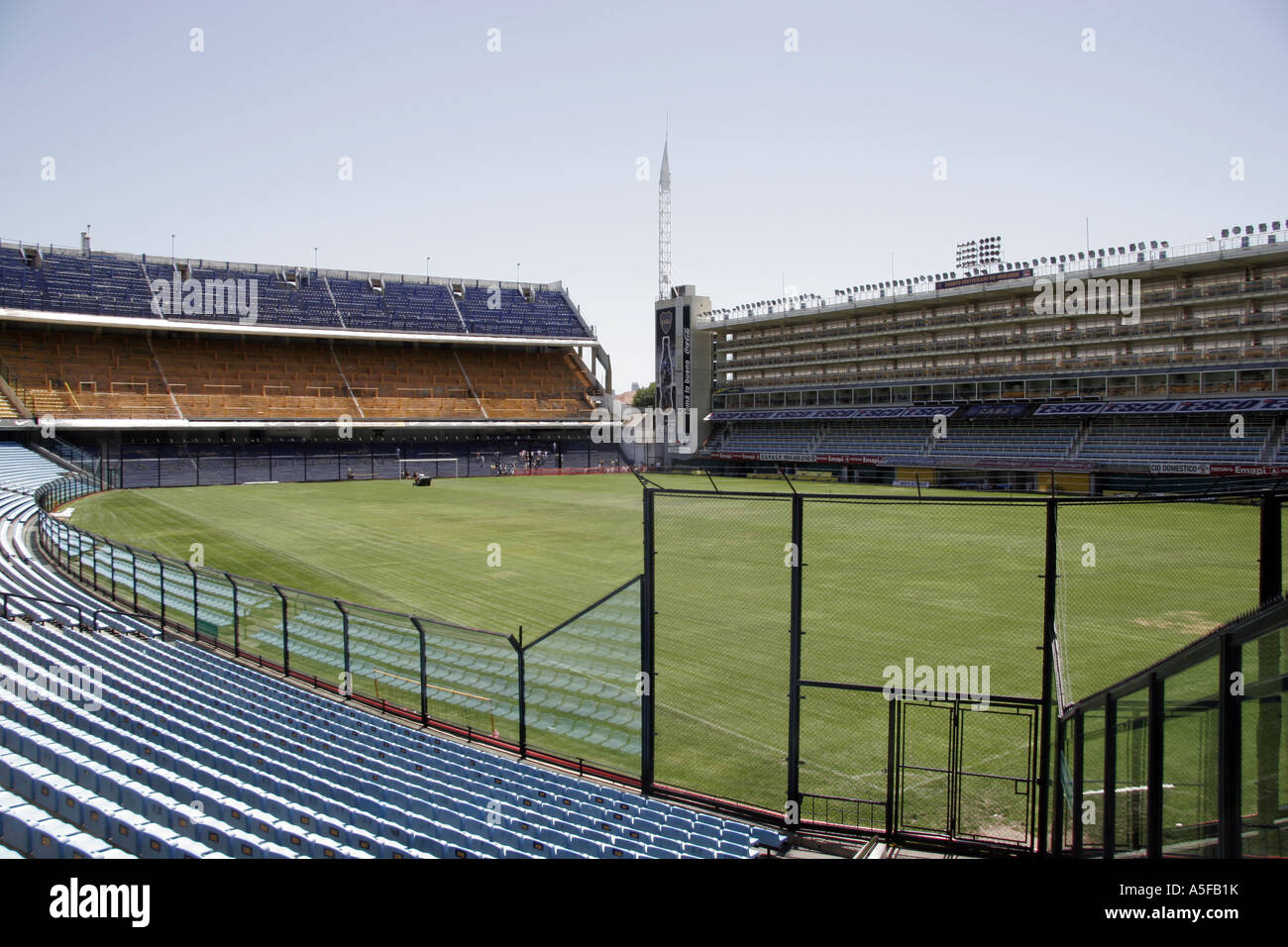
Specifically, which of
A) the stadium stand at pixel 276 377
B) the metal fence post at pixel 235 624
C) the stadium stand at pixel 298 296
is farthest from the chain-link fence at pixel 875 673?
the stadium stand at pixel 298 296

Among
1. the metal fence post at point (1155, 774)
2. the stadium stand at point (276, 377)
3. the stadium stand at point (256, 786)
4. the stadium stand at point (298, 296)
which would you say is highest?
the stadium stand at point (298, 296)

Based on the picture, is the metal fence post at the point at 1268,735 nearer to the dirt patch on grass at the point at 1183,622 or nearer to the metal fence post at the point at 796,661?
the metal fence post at the point at 796,661

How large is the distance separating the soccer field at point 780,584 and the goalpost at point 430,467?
23.1m

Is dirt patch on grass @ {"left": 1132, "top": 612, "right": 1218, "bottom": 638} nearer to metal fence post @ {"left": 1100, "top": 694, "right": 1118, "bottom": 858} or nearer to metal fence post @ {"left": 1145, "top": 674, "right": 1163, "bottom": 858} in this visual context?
metal fence post @ {"left": 1100, "top": 694, "right": 1118, "bottom": 858}

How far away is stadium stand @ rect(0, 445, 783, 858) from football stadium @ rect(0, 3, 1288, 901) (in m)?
0.05

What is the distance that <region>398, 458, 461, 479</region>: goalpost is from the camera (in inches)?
2457

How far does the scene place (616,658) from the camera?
360 inches

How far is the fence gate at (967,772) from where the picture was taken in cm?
753

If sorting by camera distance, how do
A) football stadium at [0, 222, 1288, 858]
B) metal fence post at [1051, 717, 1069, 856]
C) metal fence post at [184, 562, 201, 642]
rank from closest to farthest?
1. football stadium at [0, 222, 1288, 858]
2. metal fence post at [1051, 717, 1069, 856]
3. metal fence post at [184, 562, 201, 642]

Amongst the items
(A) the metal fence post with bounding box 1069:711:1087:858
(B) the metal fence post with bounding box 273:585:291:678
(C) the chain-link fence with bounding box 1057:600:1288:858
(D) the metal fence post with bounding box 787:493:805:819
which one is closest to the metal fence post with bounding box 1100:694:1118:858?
(C) the chain-link fence with bounding box 1057:600:1288:858

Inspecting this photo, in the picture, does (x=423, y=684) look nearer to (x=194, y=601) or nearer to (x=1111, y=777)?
(x=194, y=601)

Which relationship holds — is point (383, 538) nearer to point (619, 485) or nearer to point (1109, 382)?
point (619, 485)

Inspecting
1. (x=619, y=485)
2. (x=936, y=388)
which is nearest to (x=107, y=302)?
(x=619, y=485)
